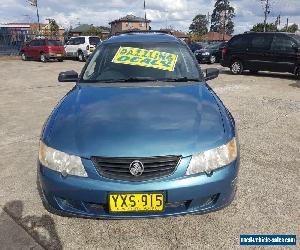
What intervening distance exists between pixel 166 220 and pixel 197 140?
3.00 feet

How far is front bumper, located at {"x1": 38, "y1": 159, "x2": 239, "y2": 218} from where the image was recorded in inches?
94.1

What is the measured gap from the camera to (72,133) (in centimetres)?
265

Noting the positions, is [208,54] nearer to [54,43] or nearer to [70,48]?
[70,48]

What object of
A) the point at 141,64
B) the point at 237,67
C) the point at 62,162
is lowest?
the point at 237,67

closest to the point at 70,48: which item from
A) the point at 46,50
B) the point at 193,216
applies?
the point at 46,50

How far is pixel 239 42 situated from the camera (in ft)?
42.9

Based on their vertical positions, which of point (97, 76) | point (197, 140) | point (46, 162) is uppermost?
point (97, 76)

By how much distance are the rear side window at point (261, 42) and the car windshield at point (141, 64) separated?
8.92 metres

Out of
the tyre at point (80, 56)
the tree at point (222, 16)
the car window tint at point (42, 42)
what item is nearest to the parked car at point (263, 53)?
the tyre at point (80, 56)

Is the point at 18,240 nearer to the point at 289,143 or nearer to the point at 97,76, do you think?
the point at 97,76

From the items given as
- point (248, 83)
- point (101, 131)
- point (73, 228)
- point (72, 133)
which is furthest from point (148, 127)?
point (248, 83)

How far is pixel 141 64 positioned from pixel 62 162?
183 centimetres

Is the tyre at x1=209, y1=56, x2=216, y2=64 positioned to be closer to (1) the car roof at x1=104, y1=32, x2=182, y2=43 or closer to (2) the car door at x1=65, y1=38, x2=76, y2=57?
(2) the car door at x1=65, y1=38, x2=76, y2=57

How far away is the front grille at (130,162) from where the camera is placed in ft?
7.90
